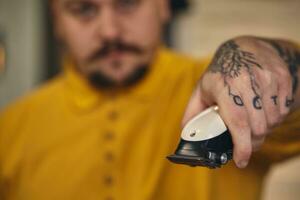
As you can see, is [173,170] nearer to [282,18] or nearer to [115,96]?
[115,96]

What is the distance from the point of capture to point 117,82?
0.79 m

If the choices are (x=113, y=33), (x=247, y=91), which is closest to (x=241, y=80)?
(x=247, y=91)

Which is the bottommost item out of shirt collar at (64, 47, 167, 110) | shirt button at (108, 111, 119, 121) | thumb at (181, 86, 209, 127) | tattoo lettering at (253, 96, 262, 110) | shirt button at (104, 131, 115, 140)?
shirt button at (104, 131, 115, 140)

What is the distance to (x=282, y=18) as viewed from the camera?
1.22 meters

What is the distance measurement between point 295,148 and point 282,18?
684mm

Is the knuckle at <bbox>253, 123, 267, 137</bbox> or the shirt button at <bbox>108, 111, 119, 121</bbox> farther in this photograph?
the shirt button at <bbox>108, 111, 119, 121</bbox>

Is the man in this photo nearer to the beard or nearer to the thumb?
the beard

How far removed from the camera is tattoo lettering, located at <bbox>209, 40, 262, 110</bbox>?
0.39 m

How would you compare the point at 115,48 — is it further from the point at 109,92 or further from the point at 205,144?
the point at 205,144

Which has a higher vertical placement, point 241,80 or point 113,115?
point 241,80

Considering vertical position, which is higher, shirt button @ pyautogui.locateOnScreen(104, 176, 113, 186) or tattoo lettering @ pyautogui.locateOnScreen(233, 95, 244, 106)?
tattoo lettering @ pyautogui.locateOnScreen(233, 95, 244, 106)

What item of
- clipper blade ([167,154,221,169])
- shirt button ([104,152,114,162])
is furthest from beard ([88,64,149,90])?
clipper blade ([167,154,221,169])

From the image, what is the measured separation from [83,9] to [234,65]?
1.33 feet

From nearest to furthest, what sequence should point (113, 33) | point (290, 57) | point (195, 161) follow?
point (195, 161) < point (290, 57) < point (113, 33)
